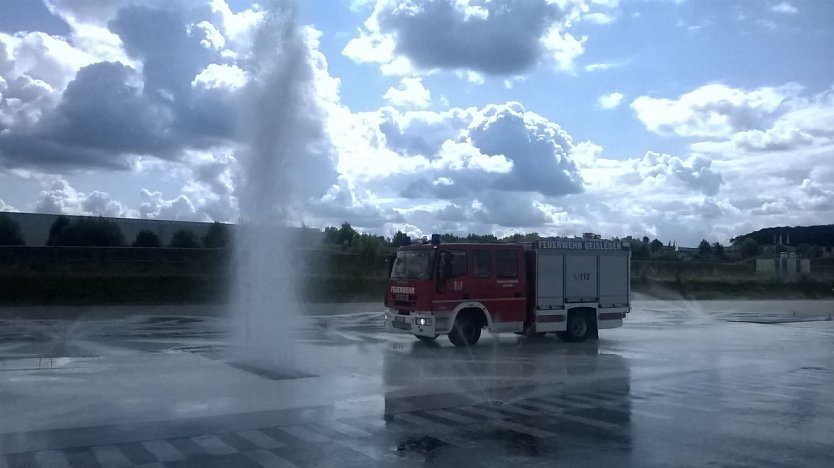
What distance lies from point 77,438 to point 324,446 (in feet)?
9.52

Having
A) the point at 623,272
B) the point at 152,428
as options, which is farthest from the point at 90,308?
the point at 152,428

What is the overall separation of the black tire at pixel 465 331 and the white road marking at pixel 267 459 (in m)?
11.0

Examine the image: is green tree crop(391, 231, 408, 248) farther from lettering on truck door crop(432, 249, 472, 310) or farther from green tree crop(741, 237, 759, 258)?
green tree crop(741, 237, 759, 258)

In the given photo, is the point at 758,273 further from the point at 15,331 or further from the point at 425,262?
the point at 15,331

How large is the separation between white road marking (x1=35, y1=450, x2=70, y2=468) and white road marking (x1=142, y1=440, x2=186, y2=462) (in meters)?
0.87

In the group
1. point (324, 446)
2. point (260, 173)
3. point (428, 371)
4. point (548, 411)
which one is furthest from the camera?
point (260, 173)

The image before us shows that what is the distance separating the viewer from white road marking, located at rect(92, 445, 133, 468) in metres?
8.48

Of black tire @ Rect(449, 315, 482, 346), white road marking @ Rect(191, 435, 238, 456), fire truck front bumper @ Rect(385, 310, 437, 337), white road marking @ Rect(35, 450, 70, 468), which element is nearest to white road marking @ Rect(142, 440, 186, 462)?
white road marking @ Rect(191, 435, 238, 456)

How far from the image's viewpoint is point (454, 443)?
9.61 meters

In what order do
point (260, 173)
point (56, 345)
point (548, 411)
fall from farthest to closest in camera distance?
point (56, 345) < point (260, 173) < point (548, 411)

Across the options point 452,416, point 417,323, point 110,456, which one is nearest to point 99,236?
point 417,323

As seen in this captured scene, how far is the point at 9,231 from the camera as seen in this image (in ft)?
168

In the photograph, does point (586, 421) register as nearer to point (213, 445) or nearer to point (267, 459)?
point (267, 459)

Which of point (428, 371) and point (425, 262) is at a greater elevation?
point (425, 262)
